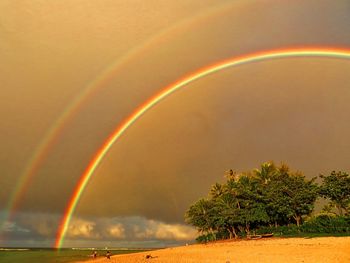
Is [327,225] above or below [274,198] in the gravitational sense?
below

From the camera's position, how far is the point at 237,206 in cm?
7156

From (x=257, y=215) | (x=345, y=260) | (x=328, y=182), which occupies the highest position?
(x=328, y=182)

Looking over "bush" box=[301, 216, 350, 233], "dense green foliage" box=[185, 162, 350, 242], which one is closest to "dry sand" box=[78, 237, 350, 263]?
"bush" box=[301, 216, 350, 233]

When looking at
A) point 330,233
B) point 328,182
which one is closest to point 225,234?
point 328,182

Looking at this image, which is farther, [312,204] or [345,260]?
[312,204]

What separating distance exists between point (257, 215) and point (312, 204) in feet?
34.5

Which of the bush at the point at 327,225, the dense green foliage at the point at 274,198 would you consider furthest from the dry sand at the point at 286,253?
the dense green foliage at the point at 274,198

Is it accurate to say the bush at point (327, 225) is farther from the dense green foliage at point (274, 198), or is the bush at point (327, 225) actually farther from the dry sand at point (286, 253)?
the dry sand at point (286, 253)

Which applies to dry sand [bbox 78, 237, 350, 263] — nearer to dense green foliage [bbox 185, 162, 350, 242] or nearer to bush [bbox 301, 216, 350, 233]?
bush [bbox 301, 216, 350, 233]

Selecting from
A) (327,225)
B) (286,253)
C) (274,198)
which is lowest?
(286,253)

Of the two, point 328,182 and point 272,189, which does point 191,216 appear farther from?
point 328,182

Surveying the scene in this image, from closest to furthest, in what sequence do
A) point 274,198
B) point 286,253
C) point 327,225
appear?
1. point 286,253
2. point 327,225
3. point 274,198

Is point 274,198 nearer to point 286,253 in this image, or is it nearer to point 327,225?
point 327,225

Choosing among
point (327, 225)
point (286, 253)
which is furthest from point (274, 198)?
point (286, 253)
